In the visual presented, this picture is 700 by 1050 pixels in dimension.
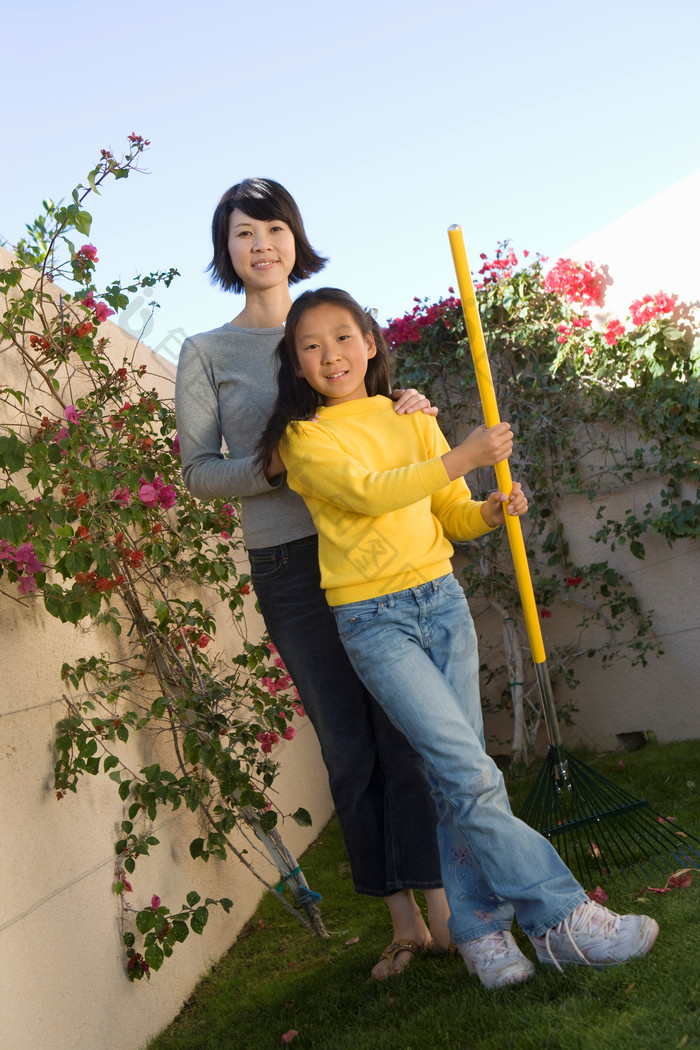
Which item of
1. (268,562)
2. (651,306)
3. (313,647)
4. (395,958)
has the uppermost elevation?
(651,306)

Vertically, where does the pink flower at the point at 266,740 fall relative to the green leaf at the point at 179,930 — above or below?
above

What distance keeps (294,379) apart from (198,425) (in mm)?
272

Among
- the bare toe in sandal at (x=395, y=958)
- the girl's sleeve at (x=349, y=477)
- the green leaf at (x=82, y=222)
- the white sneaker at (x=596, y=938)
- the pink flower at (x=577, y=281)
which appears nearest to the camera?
the white sneaker at (x=596, y=938)

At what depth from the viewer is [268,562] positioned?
1.83 m

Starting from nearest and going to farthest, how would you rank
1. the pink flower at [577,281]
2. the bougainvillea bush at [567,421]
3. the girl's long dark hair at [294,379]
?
the girl's long dark hair at [294,379], the bougainvillea bush at [567,421], the pink flower at [577,281]

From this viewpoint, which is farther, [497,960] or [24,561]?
[24,561]

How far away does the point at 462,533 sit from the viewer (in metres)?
1.73

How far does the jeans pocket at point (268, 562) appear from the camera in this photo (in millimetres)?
1815

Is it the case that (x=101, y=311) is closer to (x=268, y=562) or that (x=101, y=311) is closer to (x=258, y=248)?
(x=258, y=248)

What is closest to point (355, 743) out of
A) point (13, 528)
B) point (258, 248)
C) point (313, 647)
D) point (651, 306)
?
Result: point (313, 647)

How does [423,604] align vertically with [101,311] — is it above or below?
below

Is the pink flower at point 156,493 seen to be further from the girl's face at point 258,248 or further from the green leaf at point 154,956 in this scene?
the green leaf at point 154,956

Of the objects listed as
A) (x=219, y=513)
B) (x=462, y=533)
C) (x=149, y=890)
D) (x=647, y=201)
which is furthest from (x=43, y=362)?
(x=647, y=201)

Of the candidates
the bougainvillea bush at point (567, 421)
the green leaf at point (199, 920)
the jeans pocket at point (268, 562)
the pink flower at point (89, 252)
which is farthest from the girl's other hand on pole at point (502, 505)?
the bougainvillea bush at point (567, 421)
